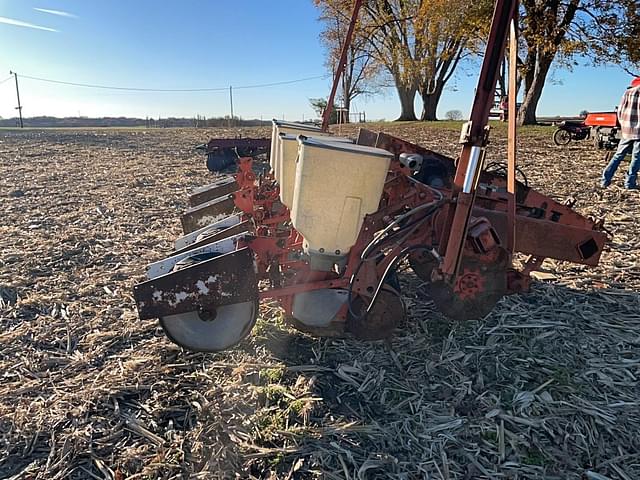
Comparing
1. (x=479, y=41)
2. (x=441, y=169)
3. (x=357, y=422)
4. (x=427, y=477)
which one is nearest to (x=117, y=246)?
(x=441, y=169)

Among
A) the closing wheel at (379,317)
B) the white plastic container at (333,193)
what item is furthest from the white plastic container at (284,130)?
the closing wheel at (379,317)

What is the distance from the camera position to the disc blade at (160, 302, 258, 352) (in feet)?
9.83

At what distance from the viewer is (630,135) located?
310 inches

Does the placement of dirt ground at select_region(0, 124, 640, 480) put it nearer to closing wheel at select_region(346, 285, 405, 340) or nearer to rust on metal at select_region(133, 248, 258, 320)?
closing wheel at select_region(346, 285, 405, 340)

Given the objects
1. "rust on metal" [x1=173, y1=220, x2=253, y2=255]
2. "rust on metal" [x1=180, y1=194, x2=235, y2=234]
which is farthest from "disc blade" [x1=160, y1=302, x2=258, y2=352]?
"rust on metal" [x1=180, y1=194, x2=235, y2=234]

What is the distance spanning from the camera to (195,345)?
9.95 feet

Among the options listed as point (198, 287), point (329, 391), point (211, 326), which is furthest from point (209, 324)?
point (329, 391)

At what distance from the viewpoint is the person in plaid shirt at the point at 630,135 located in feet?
25.3

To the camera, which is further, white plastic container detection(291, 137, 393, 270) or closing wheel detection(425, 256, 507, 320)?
closing wheel detection(425, 256, 507, 320)

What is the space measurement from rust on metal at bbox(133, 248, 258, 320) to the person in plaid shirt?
7.19 meters

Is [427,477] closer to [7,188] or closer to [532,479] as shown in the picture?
[532,479]

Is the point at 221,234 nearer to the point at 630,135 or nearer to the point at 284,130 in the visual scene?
the point at 284,130

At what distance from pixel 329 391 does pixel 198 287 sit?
0.96 m

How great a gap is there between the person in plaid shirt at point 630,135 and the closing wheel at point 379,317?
641 centimetres
